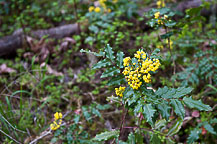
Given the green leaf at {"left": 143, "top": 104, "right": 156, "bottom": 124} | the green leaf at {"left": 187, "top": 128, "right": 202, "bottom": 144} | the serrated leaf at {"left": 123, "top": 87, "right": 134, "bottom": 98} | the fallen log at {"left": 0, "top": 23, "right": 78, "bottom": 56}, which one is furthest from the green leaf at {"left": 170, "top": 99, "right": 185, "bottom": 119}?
the fallen log at {"left": 0, "top": 23, "right": 78, "bottom": 56}

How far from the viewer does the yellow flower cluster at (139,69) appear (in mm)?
1438

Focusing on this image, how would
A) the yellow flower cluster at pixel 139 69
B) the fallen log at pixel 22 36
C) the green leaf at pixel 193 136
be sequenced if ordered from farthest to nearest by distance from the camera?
the fallen log at pixel 22 36, the green leaf at pixel 193 136, the yellow flower cluster at pixel 139 69

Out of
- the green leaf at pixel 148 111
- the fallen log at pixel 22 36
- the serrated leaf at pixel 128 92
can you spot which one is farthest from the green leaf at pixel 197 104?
the fallen log at pixel 22 36

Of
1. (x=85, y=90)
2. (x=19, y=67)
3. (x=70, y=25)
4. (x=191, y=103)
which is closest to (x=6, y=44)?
(x=19, y=67)

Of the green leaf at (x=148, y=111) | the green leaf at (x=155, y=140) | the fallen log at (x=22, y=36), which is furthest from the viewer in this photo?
the fallen log at (x=22, y=36)

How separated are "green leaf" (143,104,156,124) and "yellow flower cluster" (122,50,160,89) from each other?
172mm

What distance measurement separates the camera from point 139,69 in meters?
1.57

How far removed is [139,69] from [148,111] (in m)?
0.39

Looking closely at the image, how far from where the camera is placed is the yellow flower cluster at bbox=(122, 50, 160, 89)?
1.44 metres

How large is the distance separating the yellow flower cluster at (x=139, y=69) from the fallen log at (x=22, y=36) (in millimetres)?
2604

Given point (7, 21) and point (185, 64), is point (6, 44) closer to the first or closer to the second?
point (7, 21)

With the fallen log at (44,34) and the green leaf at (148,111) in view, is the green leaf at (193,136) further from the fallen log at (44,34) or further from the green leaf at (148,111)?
the fallen log at (44,34)

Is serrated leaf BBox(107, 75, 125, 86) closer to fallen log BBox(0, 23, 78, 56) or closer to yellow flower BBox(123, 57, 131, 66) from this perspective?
yellow flower BBox(123, 57, 131, 66)

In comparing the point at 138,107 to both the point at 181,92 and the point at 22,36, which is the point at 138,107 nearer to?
the point at 181,92
